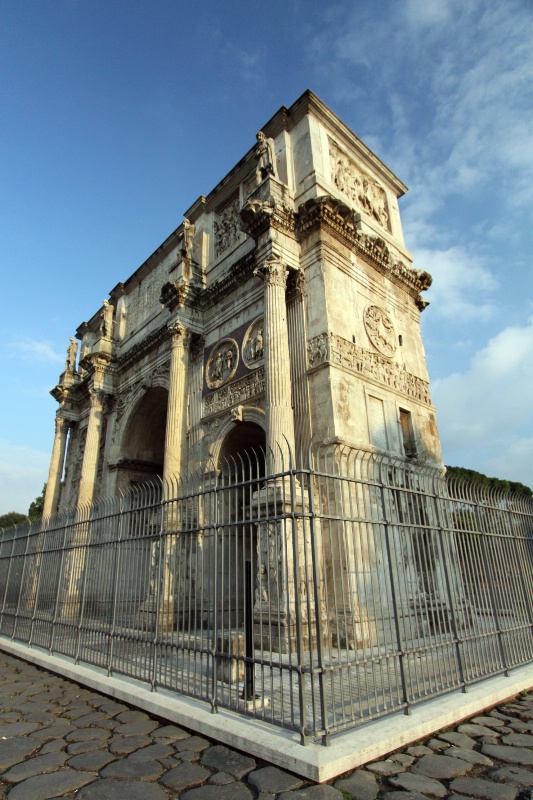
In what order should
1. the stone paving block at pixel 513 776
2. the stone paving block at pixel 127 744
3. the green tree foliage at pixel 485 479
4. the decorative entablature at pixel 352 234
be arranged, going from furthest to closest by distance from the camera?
the green tree foliage at pixel 485 479 < the decorative entablature at pixel 352 234 < the stone paving block at pixel 127 744 < the stone paving block at pixel 513 776

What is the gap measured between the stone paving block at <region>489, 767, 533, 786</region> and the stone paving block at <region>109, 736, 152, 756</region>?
111 inches

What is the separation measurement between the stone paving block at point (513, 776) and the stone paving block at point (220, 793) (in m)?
1.79

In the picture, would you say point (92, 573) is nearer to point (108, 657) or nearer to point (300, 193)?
point (108, 657)

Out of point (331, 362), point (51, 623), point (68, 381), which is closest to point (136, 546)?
point (51, 623)

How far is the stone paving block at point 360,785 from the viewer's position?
10.5 ft

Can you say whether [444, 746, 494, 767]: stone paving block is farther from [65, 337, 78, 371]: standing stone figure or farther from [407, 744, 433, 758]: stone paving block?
[65, 337, 78, 371]: standing stone figure

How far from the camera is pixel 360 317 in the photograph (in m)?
13.1

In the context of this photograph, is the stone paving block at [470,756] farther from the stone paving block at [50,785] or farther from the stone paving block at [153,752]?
the stone paving block at [50,785]

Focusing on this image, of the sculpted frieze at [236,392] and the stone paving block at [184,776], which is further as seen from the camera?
the sculpted frieze at [236,392]

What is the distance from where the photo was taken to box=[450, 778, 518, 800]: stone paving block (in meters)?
3.19

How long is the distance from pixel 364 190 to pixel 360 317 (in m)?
5.71

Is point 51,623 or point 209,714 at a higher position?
point 51,623

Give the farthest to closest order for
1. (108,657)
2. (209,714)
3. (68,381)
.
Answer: (68,381), (108,657), (209,714)

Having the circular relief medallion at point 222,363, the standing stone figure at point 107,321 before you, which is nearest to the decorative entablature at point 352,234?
the circular relief medallion at point 222,363
